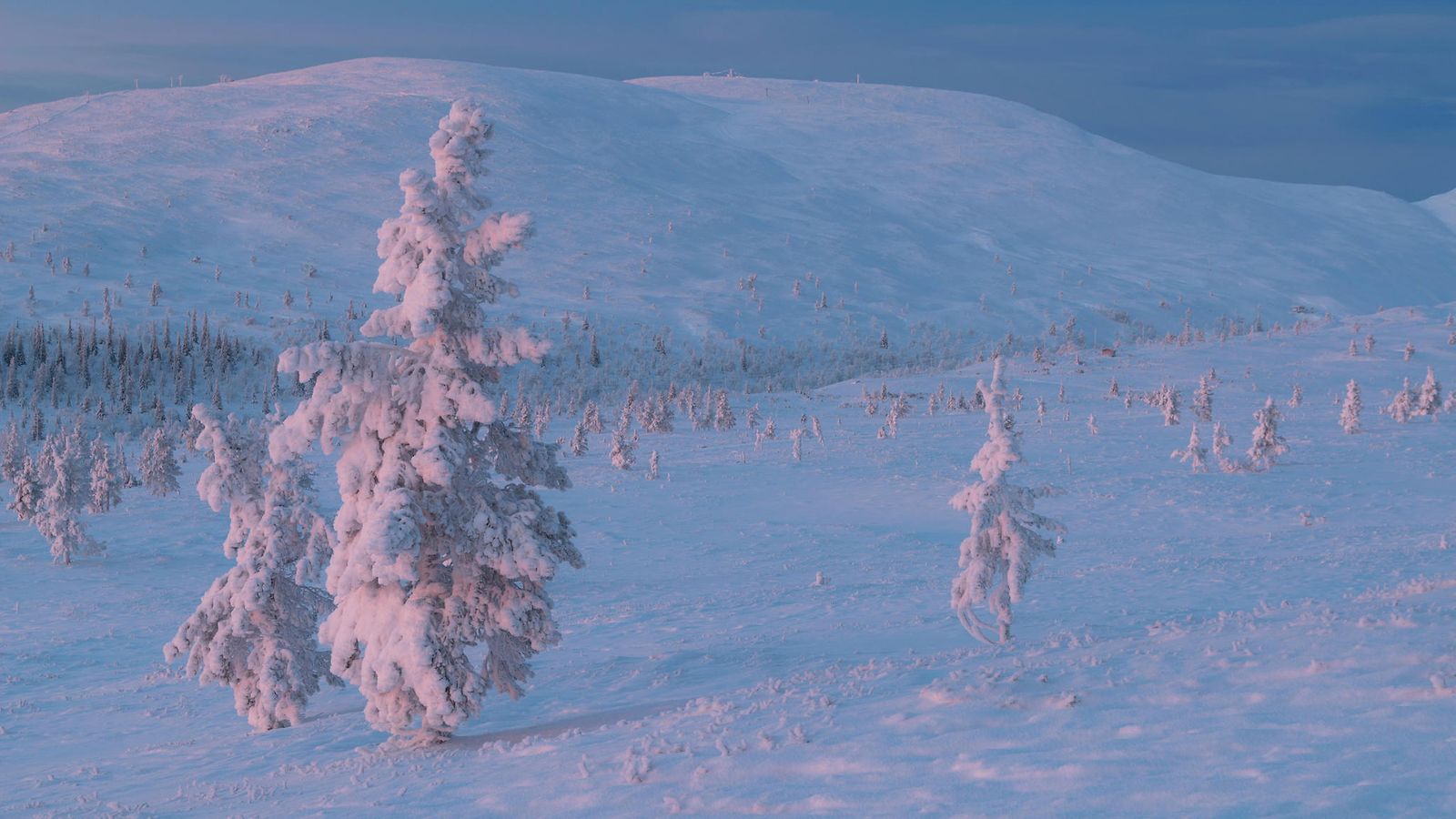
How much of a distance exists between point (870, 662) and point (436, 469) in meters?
7.89

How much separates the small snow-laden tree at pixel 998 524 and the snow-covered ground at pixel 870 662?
4.74 ft

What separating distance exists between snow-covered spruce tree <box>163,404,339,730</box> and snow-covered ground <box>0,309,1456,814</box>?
2.74ft

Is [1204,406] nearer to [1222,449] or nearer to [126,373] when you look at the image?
[1222,449]

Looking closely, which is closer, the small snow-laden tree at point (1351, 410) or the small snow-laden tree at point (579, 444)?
the small snow-laden tree at point (1351, 410)

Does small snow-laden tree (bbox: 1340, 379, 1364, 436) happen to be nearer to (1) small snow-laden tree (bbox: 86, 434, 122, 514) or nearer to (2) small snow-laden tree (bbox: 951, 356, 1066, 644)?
(2) small snow-laden tree (bbox: 951, 356, 1066, 644)

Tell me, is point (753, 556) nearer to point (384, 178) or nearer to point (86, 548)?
point (86, 548)

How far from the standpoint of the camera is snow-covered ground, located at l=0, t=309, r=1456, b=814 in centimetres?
1071

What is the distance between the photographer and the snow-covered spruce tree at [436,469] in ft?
49.7

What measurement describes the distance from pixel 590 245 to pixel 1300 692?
539 feet

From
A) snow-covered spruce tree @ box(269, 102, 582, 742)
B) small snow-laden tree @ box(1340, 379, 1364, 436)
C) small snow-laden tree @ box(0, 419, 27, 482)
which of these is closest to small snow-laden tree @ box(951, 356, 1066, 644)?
snow-covered spruce tree @ box(269, 102, 582, 742)

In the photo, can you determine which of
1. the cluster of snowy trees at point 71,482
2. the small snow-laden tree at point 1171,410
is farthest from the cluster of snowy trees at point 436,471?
the small snow-laden tree at point 1171,410

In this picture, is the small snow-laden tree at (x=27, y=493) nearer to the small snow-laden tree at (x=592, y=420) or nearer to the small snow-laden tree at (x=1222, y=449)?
the small snow-laden tree at (x=592, y=420)

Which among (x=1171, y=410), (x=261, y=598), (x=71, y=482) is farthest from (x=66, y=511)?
(x=1171, y=410)

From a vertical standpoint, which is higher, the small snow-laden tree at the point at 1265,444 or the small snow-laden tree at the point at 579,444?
the small snow-laden tree at the point at 1265,444
